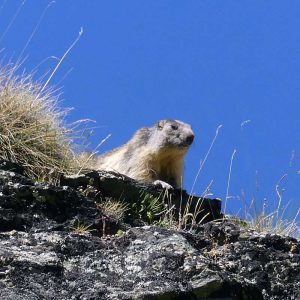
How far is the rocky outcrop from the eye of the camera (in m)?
5.26

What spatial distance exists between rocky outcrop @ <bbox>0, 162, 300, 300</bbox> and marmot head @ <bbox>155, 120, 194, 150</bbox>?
22.5 ft

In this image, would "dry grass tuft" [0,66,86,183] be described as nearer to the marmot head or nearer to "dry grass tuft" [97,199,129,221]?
"dry grass tuft" [97,199,129,221]

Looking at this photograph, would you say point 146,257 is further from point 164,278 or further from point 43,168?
point 43,168

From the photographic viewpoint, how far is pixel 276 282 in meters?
6.18

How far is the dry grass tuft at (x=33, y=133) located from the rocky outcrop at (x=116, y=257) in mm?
1815

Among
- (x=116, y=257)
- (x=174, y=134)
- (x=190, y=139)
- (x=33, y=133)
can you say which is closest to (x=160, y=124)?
(x=174, y=134)

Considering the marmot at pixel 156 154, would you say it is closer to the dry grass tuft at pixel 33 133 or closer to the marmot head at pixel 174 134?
the marmot head at pixel 174 134

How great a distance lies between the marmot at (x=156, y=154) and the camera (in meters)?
13.7

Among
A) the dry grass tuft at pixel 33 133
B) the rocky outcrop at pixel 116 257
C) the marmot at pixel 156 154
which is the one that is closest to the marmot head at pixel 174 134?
the marmot at pixel 156 154

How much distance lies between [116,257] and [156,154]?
830 centimetres

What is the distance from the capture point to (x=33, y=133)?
30.1 ft

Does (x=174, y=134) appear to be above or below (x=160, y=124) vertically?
below

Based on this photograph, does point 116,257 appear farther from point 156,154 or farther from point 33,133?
point 156,154

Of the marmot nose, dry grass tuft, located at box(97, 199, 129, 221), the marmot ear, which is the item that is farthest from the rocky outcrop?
the marmot ear
